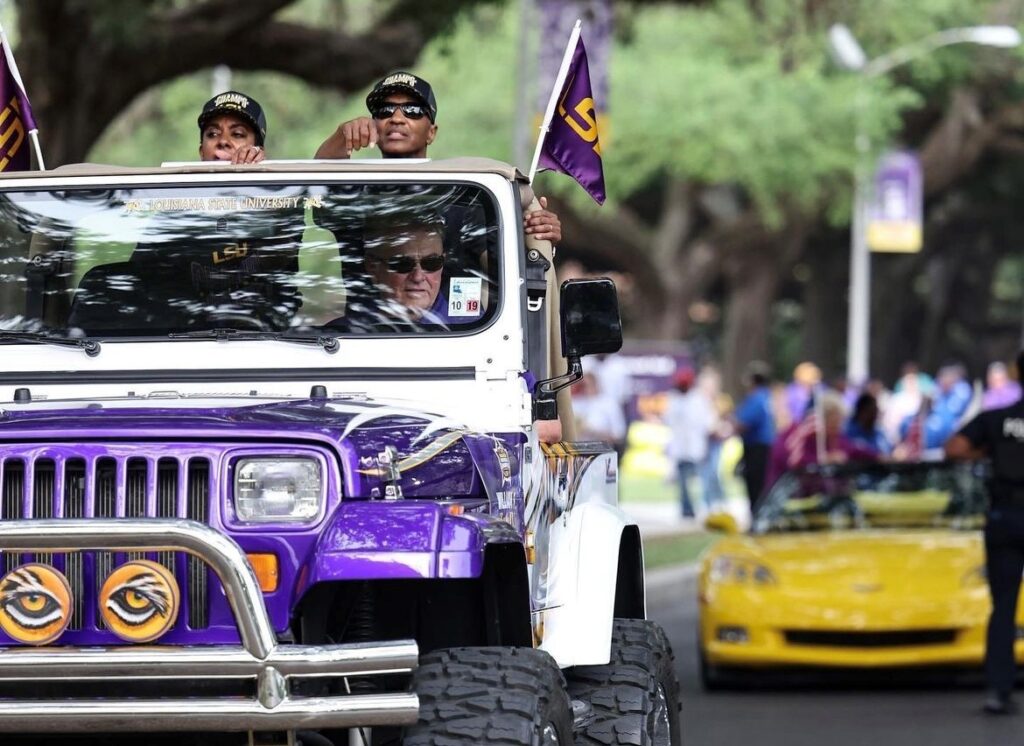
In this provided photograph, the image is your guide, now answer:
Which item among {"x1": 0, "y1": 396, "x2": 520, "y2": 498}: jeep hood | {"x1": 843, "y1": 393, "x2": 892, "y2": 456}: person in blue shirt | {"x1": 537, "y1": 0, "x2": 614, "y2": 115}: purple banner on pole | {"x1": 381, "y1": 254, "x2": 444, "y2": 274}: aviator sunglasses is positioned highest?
{"x1": 537, "y1": 0, "x2": 614, "y2": 115}: purple banner on pole

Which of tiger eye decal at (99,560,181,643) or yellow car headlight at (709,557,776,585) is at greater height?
tiger eye decal at (99,560,181,643)

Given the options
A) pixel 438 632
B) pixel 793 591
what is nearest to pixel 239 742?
pixel 438 632

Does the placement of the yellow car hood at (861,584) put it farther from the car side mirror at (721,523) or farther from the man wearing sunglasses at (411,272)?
the man wearing sunglasses at (411,272)

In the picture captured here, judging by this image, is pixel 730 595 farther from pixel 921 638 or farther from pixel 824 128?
pixel 824 128

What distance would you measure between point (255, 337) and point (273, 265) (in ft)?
0.80

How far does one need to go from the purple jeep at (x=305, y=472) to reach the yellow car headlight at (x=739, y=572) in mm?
5490

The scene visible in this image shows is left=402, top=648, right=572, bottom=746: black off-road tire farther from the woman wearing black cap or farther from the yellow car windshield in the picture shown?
the yellow car windshield

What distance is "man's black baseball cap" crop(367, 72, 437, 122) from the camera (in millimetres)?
7324

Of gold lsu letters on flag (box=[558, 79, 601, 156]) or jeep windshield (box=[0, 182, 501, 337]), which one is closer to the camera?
jeep windshield (box=[0, 182, 501, 337])

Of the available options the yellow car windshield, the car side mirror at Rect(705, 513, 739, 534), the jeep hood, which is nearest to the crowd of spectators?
the yellow car windshield

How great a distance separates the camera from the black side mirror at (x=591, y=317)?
655cm

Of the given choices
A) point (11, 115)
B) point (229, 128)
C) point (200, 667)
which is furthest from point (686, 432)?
point (200, 667)

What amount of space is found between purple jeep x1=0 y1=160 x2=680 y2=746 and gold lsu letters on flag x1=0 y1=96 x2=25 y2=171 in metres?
1.31

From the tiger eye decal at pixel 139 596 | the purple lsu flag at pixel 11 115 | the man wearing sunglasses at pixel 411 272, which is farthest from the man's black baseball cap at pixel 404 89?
the tiger eye decal at pixel 139 596
